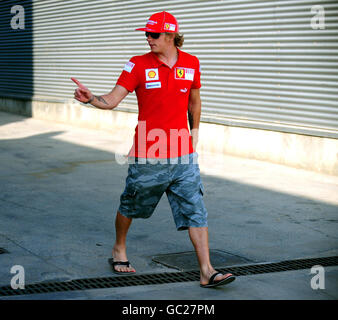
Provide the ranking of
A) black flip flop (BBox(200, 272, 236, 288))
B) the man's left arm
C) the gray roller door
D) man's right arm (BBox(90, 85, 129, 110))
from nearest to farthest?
man's right arm (BBox(90, 85, 129, 110))
black flip flop (BBox(200, 272, 236, 288))
the man's left arm
the gray roller door

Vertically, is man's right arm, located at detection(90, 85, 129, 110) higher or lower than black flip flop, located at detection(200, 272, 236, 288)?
higher

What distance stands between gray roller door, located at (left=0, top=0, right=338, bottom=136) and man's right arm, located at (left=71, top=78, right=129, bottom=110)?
18.3 ft

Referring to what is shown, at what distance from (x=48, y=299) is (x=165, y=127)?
1.46 m

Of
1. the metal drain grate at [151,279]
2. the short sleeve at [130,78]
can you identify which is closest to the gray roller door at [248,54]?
the metal drain grate at [151,279]

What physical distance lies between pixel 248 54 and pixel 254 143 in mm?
1521

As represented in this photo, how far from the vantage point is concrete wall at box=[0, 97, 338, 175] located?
32.1ft

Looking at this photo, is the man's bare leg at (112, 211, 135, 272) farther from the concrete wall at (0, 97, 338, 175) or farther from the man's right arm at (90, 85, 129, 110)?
the concrete wall at (0, 97, 338, 175)

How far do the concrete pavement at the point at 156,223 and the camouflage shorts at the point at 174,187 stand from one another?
520 mm

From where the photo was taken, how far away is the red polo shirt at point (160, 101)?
4.75 m

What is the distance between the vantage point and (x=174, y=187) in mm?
4902

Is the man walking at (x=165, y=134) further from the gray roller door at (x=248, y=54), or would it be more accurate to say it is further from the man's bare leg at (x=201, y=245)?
the gray roller door at (x=248, y=54)

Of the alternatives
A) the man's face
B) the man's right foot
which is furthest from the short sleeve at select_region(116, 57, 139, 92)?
the man's right foot

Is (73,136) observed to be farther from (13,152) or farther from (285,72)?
(285,72)

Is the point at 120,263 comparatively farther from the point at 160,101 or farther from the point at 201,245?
the point at 160,101
